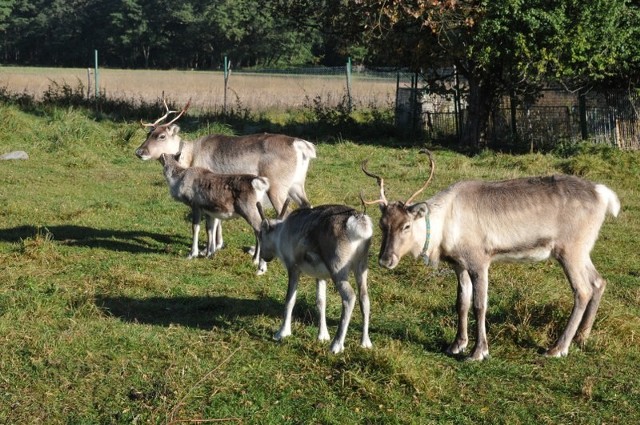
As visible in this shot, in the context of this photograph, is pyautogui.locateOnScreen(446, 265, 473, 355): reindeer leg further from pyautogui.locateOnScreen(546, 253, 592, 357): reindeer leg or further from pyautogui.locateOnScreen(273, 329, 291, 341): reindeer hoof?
pyautogui.locateOnScreen(273, 329, 291, 341): reindeer hoof

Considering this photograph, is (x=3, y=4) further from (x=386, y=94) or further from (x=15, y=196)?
(x=15, y=196)

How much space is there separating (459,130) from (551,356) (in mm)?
16093

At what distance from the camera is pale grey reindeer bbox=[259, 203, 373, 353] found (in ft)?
22.4

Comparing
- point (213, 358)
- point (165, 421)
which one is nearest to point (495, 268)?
point (213, 358)

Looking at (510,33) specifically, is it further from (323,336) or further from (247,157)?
(323,336)

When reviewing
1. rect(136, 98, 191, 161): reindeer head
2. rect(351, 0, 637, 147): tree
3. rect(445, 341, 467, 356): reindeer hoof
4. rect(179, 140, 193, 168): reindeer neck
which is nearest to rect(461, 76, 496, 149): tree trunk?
rect(351, 0, 637, 147): tree

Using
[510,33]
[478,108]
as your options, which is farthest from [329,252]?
[478,108]

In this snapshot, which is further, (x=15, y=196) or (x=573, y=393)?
(x=15, y=196)

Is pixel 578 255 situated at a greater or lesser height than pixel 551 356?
greater

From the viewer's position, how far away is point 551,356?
23.4 ft

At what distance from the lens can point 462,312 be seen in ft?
23.7

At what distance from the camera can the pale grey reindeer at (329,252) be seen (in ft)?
22.4

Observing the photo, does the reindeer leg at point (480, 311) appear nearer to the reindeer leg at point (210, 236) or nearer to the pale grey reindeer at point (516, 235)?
the pale grey reindeer at point (516, 235)

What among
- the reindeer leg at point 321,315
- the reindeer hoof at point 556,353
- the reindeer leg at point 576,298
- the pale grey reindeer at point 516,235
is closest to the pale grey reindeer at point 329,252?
the reindeer leg at point 321,315
